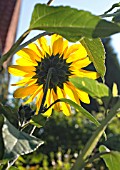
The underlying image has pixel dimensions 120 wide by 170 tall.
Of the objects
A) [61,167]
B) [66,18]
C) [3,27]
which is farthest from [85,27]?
[3,27]

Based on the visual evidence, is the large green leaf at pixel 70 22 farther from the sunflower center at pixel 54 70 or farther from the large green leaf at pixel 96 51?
the sunflower center at pixel 54 70

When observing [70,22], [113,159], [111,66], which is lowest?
[113,159]

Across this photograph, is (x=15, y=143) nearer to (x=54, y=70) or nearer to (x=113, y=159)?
(x=113, y=159)

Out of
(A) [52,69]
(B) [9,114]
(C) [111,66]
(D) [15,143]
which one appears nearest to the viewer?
(D) [15,143]

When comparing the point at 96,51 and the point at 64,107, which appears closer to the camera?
the point at 96,51

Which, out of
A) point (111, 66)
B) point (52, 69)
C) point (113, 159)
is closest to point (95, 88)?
point (113, 159)

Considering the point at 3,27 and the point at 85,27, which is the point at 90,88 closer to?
the point at 85,27

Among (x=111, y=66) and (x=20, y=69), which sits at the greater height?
(x=111, y=66)

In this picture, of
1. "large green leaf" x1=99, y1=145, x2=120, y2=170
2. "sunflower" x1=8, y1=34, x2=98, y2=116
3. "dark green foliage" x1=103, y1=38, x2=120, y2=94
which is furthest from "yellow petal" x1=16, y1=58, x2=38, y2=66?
"dark green foliage" x1=103, y1=38, x2=120, y2=94
